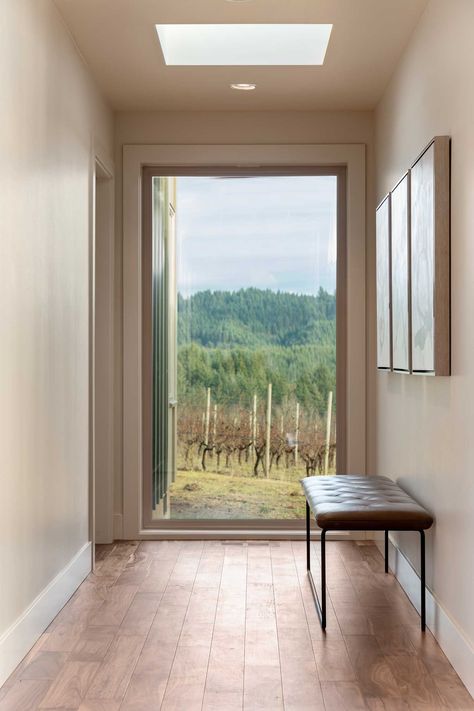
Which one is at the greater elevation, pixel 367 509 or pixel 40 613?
pixel 367 509

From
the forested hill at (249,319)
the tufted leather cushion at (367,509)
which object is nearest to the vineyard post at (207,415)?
the forested hill at (249,319)

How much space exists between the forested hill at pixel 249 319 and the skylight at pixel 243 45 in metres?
1.44

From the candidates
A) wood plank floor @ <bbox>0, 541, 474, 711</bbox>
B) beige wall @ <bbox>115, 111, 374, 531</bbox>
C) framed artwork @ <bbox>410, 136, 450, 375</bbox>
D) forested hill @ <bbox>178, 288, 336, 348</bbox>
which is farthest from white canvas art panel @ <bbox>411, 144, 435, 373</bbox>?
forested hill @ <bbox>178, 288, 336, 348</bbox>

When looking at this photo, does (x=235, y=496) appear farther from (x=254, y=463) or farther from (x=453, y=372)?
→ (x=453, y=372)

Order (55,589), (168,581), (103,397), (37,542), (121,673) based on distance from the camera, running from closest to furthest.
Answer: (121,673), (37,542), (55,589), (168,581), (103,397)

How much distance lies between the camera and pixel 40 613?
11.0 feet

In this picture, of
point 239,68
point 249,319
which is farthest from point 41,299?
point 249,319

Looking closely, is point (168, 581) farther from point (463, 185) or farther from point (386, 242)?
point (463, 185)

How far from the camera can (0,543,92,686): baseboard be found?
9.57 feet

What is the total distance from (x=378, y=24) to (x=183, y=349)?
2302mm

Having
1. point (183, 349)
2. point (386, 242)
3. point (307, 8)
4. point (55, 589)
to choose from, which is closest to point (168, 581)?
point (55, 589)

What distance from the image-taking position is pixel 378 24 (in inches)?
150

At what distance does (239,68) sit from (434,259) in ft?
5.83

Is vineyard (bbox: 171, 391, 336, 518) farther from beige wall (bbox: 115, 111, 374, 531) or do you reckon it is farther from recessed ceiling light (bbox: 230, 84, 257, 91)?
recessed ceiling light (bbox: 230, 84, 257, 91)
